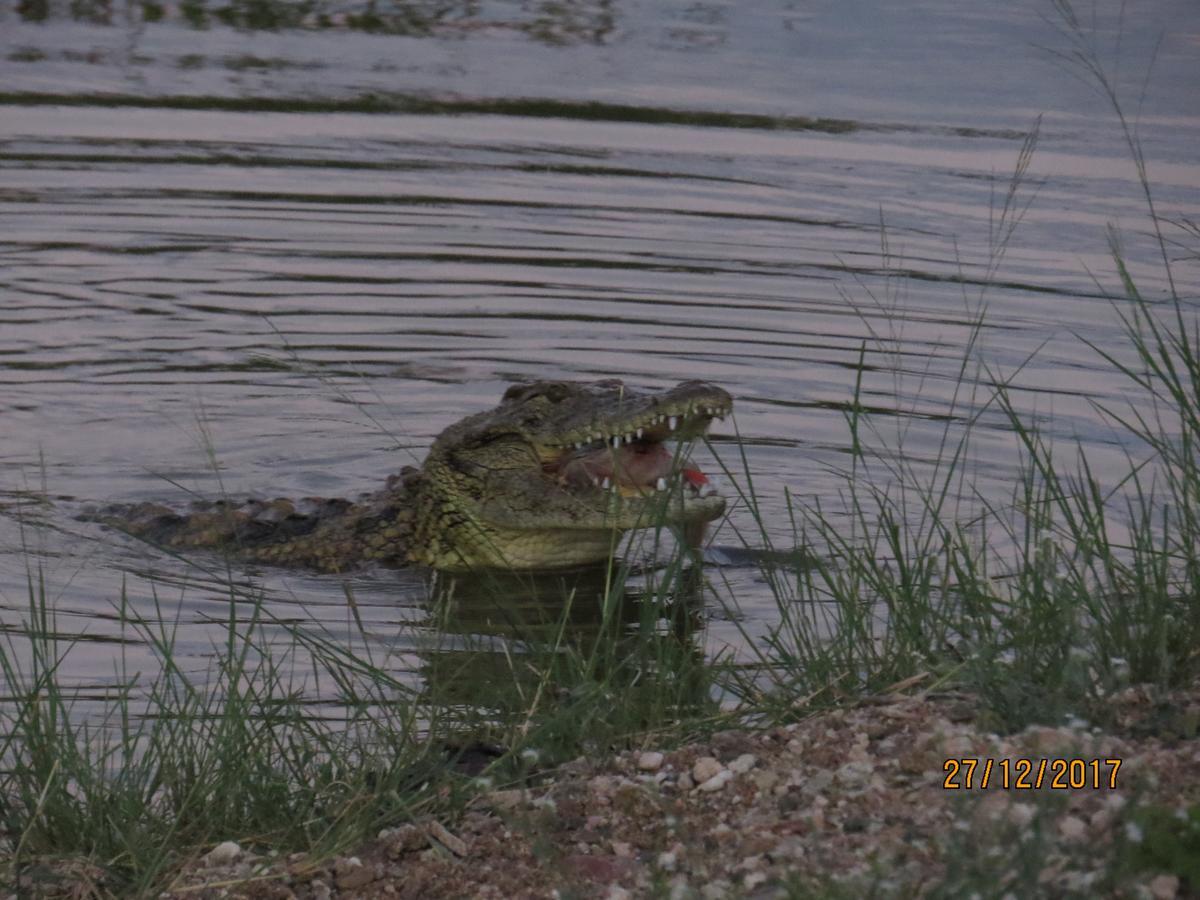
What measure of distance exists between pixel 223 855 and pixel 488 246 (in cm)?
810

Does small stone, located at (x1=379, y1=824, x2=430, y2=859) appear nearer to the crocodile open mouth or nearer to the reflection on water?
the reflection on water

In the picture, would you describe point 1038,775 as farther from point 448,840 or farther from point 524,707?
point 524,707

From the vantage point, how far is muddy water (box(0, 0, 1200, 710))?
8.38 m

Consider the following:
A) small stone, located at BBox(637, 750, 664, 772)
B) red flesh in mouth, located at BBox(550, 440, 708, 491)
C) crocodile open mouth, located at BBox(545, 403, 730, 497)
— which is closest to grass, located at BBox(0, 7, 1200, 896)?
small stone, located at BBox(637, 750, 664, 772)

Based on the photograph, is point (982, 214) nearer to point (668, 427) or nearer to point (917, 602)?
point (668, 427)

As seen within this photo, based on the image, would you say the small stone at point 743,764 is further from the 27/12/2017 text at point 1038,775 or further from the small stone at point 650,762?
the 27/12/2017 text at point 1038,775

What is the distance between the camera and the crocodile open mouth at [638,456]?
6.88m

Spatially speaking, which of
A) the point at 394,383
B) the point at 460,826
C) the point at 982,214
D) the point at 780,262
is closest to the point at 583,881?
the point at 460,826

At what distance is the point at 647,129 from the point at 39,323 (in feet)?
20.3

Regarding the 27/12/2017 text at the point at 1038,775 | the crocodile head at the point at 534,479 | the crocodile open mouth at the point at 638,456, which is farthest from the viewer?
the crocodile head at the point at 534,479

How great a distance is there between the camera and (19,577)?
23.1ft

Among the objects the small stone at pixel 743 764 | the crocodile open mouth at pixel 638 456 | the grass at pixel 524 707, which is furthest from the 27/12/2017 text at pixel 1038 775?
the crocodile open mouth at pixel 638 456

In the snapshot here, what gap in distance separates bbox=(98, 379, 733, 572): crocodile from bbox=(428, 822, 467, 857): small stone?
3.31 meters

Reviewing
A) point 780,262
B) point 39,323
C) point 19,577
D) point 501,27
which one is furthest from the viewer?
point 501,27
